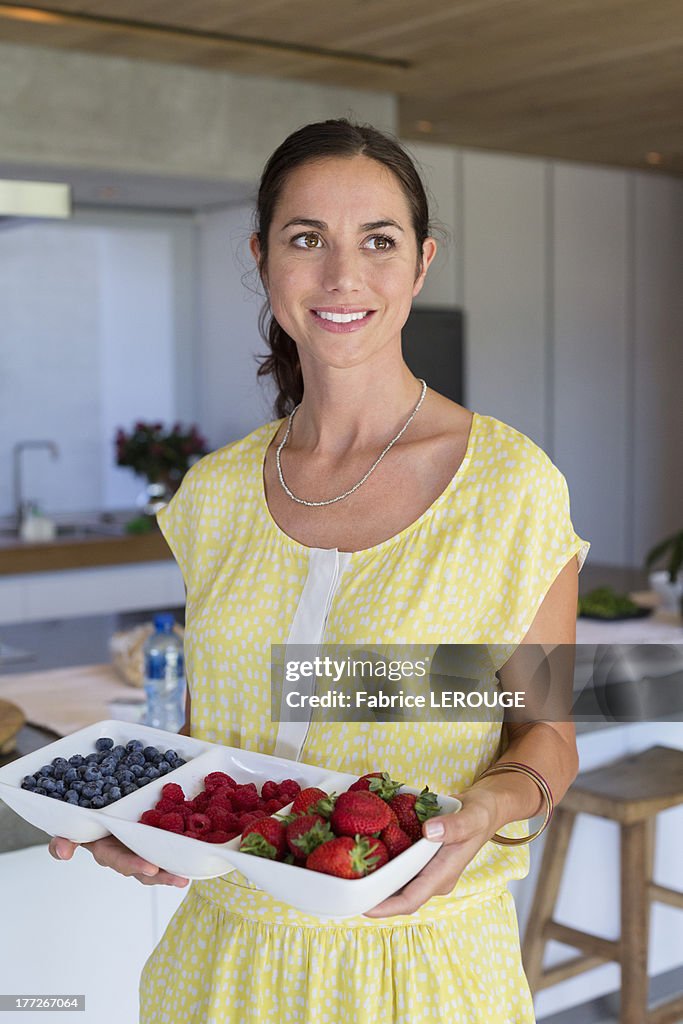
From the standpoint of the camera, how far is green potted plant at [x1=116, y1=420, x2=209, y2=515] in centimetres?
486

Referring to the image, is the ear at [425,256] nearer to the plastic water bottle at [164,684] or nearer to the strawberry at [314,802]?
the strawberry at [314,802]

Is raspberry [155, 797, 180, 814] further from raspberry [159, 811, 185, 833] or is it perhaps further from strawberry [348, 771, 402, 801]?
strawberry [348, 771, 402, 801]

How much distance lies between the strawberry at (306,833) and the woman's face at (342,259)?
19.3 inches

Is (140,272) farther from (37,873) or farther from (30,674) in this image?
(37,873)

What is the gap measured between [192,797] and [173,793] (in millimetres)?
55

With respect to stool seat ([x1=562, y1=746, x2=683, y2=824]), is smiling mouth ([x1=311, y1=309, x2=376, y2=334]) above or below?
above

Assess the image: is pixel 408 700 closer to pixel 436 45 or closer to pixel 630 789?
pixel 630 789

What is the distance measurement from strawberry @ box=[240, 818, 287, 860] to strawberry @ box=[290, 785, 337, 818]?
0.02 m

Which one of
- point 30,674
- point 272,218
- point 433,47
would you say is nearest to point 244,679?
point 272,218

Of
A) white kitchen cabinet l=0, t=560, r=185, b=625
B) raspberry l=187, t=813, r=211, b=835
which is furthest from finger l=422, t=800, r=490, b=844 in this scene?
white kitchen cabinet l=0, t=560, r=185, b=625

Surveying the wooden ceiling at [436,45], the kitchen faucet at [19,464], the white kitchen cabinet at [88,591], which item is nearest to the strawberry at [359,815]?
the wooden ceiling at [436,45]

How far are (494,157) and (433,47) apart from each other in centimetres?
176

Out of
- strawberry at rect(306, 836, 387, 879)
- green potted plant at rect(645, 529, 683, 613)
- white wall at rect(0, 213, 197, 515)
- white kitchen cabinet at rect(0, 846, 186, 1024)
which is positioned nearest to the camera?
strawberry at rect(306, 836, 387, 879)

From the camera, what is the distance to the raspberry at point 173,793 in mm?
1281
